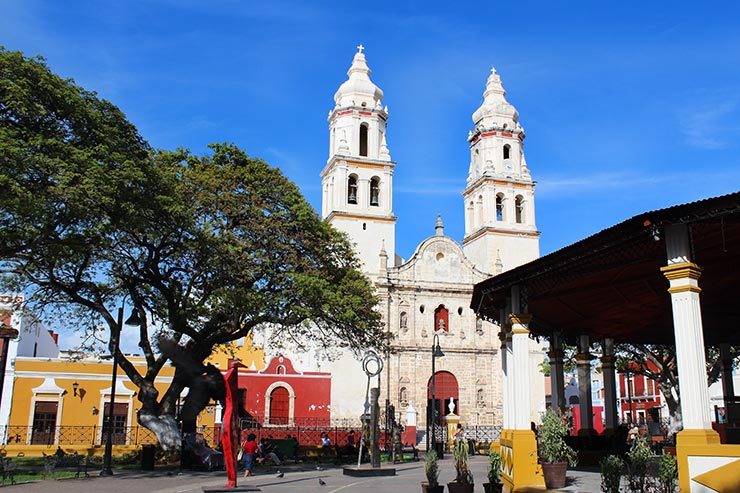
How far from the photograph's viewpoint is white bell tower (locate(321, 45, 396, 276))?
41.0 m

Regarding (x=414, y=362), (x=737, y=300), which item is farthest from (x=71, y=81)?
(x=414, y=362)

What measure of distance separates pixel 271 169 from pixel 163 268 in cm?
471

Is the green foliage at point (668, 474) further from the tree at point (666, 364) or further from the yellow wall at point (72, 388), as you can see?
the yellow wall at point (72, 388)

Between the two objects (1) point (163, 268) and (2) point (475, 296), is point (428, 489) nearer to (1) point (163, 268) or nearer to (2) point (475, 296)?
(2) point (475, 296)

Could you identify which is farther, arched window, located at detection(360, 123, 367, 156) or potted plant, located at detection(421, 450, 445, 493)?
arched window, located at detection(360, 123, 367, 156)

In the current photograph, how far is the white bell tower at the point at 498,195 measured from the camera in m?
Answer: 43.6

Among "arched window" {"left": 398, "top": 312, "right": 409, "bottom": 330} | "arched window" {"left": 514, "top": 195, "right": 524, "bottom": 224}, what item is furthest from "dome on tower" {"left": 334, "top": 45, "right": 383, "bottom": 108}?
"arched window" {"left": 398, "top": 312, "right": 409, "bottom": 330}

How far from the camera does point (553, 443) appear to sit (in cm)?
1205

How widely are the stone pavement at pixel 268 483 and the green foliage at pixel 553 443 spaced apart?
52cm

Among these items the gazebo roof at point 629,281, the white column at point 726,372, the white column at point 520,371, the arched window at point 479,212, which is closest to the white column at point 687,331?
the gazebo roof at point 629,281

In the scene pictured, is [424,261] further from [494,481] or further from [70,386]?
[494,481]

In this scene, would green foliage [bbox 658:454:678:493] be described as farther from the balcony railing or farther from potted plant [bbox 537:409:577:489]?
the balcony railing

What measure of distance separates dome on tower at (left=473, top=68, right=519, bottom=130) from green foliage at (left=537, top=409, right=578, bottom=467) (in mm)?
35082

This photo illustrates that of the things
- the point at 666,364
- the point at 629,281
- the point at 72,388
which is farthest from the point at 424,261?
the point at 629,281
